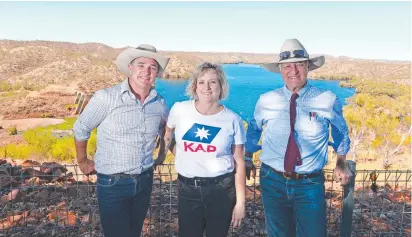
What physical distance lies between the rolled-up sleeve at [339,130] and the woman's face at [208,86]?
0.86 metres

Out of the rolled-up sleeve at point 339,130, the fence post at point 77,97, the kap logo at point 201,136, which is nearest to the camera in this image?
the kap logo at point 201,136

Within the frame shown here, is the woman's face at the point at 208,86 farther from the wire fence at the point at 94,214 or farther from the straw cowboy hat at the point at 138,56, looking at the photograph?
the wire fence at the point at 94,214

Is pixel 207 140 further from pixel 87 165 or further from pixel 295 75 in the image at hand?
pixel 87 165

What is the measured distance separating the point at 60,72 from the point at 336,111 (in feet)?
287

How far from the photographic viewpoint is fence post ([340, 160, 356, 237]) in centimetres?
319

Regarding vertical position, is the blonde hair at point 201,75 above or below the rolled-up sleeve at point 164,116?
above

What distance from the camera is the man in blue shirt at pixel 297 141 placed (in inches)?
109

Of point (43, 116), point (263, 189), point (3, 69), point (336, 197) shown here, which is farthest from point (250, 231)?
point (3, 69)

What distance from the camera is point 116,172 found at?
106 inches

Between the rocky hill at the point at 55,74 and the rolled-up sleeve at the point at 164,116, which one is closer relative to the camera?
the rolled-up sleeve at the point at 164,116

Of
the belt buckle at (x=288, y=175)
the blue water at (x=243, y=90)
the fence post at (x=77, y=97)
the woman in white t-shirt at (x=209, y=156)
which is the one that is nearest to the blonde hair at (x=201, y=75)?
the woman in white t-shirt at (x=209, y=156)

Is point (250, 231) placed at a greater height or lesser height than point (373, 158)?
greater

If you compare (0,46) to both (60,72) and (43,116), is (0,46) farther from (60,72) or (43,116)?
(43,116)

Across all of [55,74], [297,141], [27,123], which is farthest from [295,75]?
[55,74]
